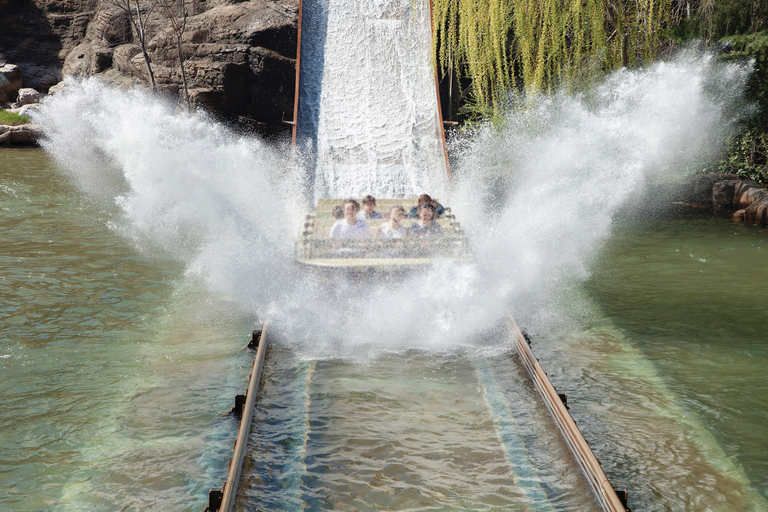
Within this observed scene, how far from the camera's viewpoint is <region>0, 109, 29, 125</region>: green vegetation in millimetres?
17406

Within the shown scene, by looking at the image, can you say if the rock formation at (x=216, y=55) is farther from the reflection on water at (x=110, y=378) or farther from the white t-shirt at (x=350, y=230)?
the white t-shirt at (x=350, y=230)

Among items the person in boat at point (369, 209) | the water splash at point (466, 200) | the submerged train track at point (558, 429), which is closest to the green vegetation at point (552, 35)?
the water splash at point (466, 200)

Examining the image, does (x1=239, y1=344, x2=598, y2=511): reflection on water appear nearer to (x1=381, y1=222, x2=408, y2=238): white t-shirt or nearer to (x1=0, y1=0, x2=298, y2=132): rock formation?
(x1=381, y1=222, x2=408, y2=238): white t-shirt

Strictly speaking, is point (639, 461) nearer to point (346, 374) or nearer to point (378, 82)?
point (346, 374)

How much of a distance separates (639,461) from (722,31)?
7.64m

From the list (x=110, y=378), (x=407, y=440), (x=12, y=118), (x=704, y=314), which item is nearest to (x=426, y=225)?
(x=704, y=314)

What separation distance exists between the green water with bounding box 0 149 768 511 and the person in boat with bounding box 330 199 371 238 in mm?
1279

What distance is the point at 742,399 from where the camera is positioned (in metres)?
4.50

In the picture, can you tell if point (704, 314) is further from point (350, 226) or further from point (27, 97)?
point (27, 97)

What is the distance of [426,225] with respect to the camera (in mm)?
6520

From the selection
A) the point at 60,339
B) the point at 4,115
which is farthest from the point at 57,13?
the point at 60,339

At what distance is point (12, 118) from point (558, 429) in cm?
1860

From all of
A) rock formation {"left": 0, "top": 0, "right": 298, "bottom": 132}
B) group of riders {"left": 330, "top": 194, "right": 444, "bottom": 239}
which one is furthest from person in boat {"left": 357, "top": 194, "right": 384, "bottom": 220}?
rock formation {"left": 0, "top": 0, "right": 298, "bottom": 132}

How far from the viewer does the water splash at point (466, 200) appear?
18.6ft
